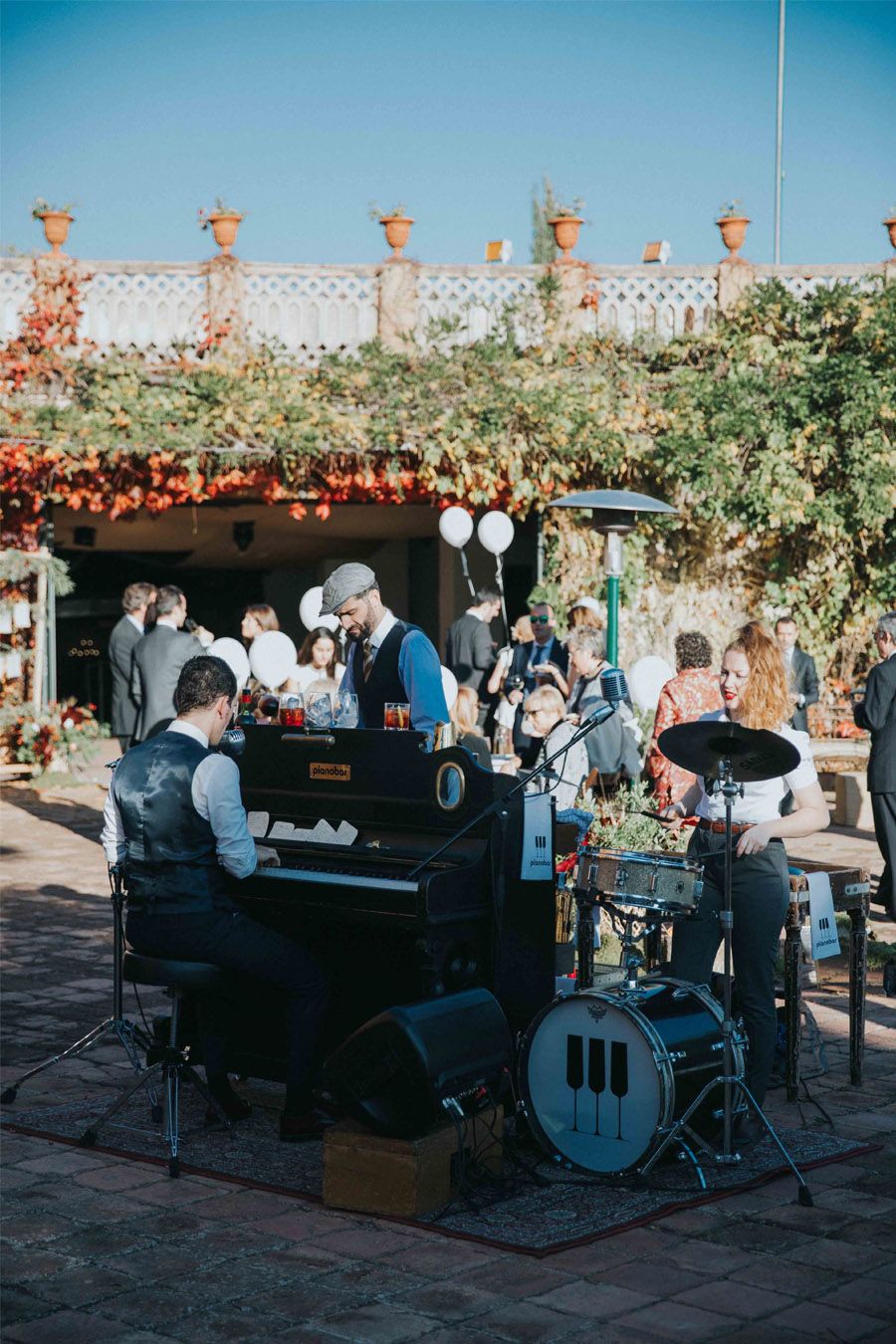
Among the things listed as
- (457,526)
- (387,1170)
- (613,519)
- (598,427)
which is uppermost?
(598,427)

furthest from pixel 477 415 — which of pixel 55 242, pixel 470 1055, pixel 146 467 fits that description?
pixel 470 1055

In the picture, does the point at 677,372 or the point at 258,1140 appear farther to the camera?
the point at 677,372

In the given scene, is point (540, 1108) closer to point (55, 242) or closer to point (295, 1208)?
point (295, 1208)

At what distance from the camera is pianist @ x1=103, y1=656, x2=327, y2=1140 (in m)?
4.90

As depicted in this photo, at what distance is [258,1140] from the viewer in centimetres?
518

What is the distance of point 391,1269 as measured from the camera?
401 cm

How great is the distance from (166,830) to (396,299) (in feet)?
35.0

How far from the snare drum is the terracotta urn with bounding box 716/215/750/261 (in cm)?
1106

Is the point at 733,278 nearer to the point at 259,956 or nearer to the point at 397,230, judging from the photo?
the point at 397,230

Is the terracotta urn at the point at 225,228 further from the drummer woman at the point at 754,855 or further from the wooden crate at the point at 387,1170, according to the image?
the wooden crate at the point at 387,1170

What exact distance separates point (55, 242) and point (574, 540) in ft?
18.3

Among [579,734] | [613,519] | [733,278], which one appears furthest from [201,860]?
[733,278]

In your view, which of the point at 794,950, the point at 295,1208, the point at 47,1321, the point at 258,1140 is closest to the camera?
the point at 47,1321

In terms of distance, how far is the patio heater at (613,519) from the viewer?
9.95 m
